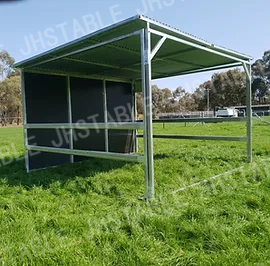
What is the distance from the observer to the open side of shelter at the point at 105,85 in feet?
9.86

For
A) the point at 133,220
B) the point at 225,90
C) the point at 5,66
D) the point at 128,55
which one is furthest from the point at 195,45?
the point at 225,90

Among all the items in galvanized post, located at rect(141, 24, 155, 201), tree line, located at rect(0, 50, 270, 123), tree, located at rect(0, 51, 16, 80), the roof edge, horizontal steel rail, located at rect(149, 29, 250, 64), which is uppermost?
tree, located at rect(0, 51, 16, 80)

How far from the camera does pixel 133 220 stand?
241 cm

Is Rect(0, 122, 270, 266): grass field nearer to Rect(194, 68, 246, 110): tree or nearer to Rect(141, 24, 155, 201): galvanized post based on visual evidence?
Rect(141, 24, 155, 201): galvanized post

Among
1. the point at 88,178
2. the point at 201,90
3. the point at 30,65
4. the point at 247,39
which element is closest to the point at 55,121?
the point at 30,65

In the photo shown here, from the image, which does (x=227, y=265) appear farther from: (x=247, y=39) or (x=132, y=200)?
(x=247, y=39)

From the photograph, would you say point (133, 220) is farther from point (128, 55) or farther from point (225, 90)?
point (225, 90)

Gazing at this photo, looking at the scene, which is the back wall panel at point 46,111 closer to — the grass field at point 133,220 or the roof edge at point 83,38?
the roof edge at point 83,38

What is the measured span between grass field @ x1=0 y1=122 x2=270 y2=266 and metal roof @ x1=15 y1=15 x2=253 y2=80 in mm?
1980

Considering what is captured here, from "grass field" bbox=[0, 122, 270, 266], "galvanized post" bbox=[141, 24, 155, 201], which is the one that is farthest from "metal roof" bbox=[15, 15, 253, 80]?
"grass field" bbox=[0, 122, 270, 266]

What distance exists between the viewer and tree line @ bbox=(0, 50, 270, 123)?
29.9 m

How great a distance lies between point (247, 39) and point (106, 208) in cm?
464

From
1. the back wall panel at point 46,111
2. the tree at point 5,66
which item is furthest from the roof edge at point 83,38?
the tree at point 5,66

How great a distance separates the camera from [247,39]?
5.32 m
